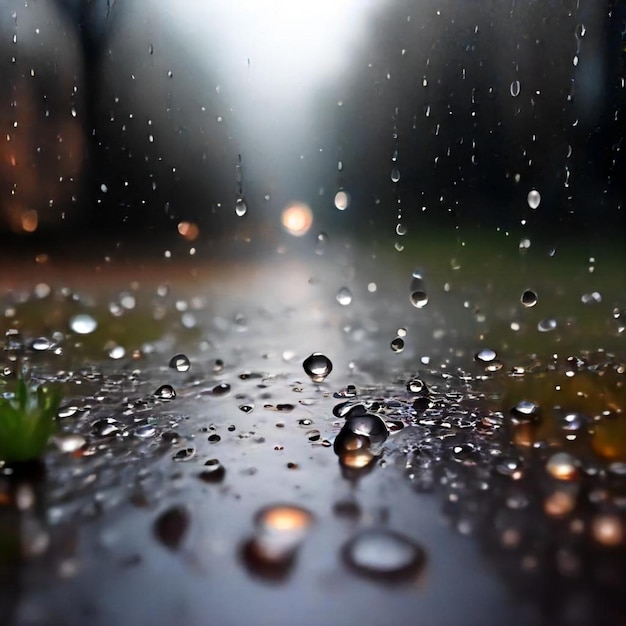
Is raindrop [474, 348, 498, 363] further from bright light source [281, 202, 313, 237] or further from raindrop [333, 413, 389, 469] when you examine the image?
bright light source [281, 202, 313, 237]

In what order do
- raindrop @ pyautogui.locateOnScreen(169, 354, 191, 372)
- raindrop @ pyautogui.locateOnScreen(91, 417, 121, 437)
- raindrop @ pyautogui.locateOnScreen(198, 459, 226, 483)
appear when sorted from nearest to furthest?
raindrop @ pyautogui.locateOnScreen(198, 459, 226, 483) < raindrop @ pyautogui.locateOnScreen(91, 417, 121, 437) < raindrop @ pyautogui.locateOnScreen(169, 354, 191, 372)

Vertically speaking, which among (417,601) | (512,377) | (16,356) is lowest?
(417,601)

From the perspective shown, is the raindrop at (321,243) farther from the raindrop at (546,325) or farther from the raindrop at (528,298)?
the raindrop at (546,325)

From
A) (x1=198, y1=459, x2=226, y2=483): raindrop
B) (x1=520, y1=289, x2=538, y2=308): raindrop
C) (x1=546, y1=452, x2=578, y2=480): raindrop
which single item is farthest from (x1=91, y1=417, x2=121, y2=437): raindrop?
(x1=520, y1=289, x2=538, y2=308): raindrop

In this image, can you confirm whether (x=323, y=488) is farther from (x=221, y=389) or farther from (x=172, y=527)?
(x=221, y=389)

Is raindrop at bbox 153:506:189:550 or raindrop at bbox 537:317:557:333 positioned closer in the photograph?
raindrop at bbox 153:506:189:550

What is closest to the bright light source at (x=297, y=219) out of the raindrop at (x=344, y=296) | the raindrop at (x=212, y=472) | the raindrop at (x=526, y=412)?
the raindrop at (x=344, y=296)

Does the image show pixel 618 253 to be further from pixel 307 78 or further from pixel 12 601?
pixel 12 601

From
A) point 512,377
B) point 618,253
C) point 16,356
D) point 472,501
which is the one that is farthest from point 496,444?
point 618,253
